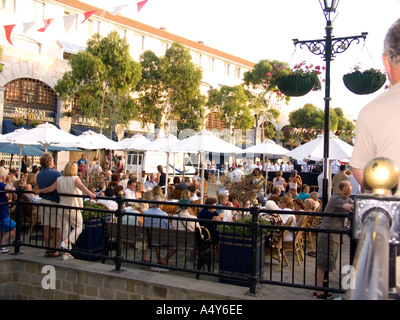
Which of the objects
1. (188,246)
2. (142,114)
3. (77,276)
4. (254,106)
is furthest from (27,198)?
(254,106)

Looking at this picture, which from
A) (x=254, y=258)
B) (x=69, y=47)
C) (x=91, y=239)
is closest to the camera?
(x=254, y=258)

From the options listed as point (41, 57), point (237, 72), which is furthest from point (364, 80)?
point (237, 72)

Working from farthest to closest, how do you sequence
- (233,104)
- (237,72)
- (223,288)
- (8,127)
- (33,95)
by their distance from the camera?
1. (237,72)
2. (233,104)
3. (33,95)
4. (8,127)
5. (223,288)

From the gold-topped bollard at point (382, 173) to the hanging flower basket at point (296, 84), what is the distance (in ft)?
18.3

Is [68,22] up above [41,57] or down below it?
below

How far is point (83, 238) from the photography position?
644 centimetres

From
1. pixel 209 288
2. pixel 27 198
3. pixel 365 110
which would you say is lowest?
pixel 209 288

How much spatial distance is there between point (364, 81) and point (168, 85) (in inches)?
1138

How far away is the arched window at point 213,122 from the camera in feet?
156

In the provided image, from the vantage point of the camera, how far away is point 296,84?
21.4 ft

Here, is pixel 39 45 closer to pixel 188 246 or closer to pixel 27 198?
pixel 27 198

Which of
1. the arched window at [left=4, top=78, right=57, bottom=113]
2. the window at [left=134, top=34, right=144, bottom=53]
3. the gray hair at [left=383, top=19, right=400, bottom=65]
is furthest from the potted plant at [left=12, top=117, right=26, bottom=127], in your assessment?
the gray hair at [left=383, top=19, right=400, bottom=65]

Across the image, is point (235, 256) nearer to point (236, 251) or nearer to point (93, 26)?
point (236, 251)
